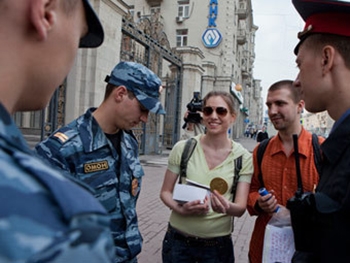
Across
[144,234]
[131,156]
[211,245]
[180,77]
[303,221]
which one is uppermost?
[180,77]

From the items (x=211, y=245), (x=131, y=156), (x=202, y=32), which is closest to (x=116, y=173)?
(x=131, y=156)

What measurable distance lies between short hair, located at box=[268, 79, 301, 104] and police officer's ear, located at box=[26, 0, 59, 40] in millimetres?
2032

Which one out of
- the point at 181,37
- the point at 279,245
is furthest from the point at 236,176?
the point at 181,37

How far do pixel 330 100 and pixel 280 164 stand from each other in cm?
93

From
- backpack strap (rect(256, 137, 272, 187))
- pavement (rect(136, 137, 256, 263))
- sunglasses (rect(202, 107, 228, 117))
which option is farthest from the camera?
pavement (rect(136, 137, 256, 263))

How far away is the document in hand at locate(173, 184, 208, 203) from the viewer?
2.09 metres

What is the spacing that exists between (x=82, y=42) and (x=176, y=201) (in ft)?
4.94

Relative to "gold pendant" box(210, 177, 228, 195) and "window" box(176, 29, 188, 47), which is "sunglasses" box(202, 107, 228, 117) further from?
"window" box(176, 29, 188, 47)

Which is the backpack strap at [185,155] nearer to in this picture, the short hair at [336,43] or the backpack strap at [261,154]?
the backpack strap at [261,154]

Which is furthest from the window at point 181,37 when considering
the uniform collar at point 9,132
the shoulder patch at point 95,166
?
the uniform collar at point 9,132

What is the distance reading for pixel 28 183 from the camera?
0.51m

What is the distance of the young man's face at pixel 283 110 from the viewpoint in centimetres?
232

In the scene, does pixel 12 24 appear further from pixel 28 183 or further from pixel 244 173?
pixel 244 173

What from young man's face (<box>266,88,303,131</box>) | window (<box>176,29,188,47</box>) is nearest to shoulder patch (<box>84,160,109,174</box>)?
young man's face (<box>266,88,303,131</box>)
